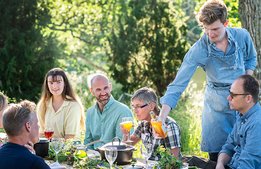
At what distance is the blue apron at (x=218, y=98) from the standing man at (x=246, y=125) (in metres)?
0.32

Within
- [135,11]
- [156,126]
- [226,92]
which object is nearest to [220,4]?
[226,92]

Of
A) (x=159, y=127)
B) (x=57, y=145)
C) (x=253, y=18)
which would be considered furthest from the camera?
(x=253, y=18)

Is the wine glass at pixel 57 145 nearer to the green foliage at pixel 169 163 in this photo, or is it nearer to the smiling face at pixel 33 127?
the smiling face at pixel 33 127

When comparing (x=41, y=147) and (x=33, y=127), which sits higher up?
(x=33, y=127)

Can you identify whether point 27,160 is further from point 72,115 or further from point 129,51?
point 129,51

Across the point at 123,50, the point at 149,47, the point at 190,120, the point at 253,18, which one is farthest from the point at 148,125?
the point at 123,50

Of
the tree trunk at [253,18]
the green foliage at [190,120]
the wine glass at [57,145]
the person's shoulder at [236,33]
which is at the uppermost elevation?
the tree trunk at [253,18]

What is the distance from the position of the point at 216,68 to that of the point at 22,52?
19.7 ft

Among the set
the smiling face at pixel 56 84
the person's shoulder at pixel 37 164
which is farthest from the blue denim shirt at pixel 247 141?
the smiling face at pixel 56 84

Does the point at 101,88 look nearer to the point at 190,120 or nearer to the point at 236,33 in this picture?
the point at 236,33

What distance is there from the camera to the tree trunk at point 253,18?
262 inches

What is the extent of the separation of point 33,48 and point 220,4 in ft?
20.4

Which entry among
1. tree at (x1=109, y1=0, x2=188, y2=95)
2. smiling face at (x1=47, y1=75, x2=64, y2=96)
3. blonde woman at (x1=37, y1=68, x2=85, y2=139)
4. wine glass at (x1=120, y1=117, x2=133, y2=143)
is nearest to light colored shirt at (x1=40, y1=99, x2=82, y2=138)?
blonde woman at (x1=37, y1=68, x2=85, y2=139)

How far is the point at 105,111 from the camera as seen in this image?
18.7ft
